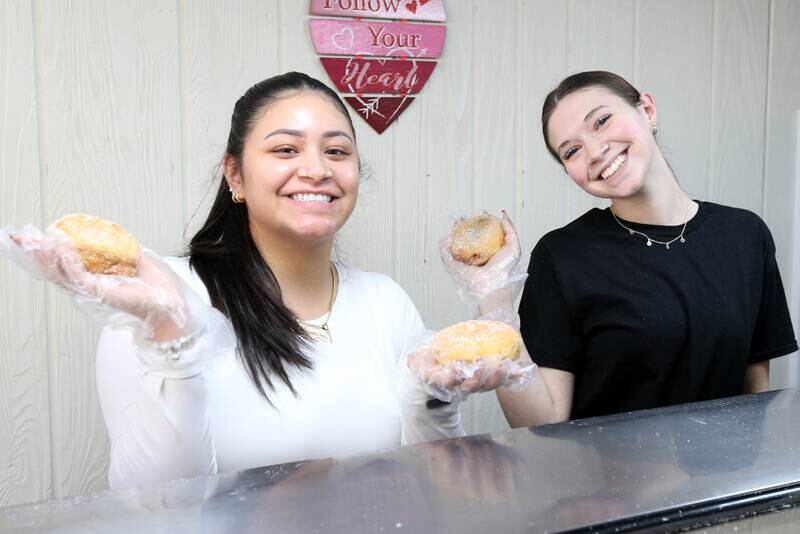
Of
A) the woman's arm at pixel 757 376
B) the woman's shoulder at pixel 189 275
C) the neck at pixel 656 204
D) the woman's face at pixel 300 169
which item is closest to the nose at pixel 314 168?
the woman's face at pixel 300 169

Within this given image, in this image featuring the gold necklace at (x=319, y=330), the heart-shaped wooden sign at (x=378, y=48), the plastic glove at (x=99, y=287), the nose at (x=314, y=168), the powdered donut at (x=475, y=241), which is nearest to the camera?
the plastic glove at (x=99, y=287)

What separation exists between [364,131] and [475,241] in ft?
1.83

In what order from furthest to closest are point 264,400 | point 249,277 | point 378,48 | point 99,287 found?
point 378,48, point 249,277, point 264,400, point 99,287

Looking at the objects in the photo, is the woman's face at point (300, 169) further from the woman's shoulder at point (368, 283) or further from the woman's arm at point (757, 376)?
the woman's arm at point (757, 376)

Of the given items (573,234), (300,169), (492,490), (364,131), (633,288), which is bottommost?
(492,490)

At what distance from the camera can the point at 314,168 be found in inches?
49.7

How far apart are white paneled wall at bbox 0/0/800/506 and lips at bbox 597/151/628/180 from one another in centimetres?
59

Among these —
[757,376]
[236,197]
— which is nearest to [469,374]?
[236,197]

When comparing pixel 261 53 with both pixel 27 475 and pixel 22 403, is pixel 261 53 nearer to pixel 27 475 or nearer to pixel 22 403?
pixel 22 403

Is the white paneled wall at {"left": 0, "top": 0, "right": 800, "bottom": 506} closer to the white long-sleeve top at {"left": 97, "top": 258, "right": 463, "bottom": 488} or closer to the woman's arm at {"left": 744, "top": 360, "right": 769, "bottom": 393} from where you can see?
the white long-sleeve top at {"left": 97, "top": 258, "right": 463, "bottom": 488}

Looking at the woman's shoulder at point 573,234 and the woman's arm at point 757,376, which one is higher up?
the woman's shoulder at point 573,234

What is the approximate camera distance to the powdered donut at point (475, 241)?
147 cm

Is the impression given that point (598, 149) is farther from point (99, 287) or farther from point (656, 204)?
point (99, 287)

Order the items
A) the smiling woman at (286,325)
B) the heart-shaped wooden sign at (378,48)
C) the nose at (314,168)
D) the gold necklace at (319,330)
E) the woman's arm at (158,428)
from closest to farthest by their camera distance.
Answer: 1. the woman's arm at (158,428)
2. the smiling woman at (286,325)
3. the nose at (314,168)
4. the gold necklace at (319,330)
5. the heart-shaped wooden sign at (378,48)
